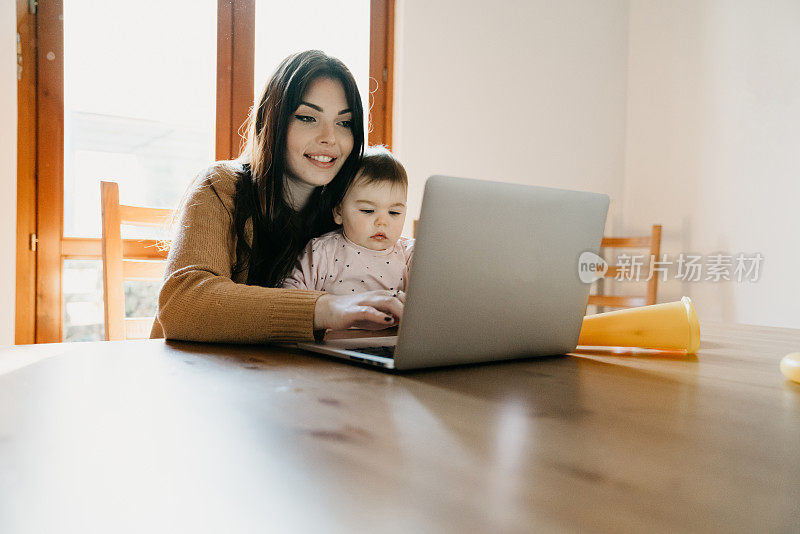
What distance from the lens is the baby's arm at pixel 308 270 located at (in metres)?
1.16

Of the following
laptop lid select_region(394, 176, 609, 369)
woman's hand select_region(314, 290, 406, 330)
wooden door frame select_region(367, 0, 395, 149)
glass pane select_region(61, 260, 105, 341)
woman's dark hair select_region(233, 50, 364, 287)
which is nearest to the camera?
laptop lid select_region(394, 176, 609, 369)

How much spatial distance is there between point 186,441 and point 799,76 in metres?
2.91

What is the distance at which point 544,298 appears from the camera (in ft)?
2.14

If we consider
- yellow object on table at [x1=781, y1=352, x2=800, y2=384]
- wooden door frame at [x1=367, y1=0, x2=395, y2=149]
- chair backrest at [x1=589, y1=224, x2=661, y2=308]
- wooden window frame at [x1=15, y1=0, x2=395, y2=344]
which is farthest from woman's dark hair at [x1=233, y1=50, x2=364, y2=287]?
chair backrest at [x1=589, y1=224, x2=661, y2=308]

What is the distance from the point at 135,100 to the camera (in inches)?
88.0

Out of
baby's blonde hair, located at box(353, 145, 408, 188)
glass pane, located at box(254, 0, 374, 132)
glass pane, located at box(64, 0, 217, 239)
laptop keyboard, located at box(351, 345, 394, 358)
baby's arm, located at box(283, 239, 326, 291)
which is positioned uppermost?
glass pane, located at box(254, 0, 374, 132)

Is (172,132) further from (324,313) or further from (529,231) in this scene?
(529,231)

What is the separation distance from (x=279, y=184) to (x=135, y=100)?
138cm

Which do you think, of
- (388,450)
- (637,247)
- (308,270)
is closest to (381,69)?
(637,247)

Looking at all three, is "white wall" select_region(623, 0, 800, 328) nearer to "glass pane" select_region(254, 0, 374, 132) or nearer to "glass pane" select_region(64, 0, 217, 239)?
"glass pane" select_region(254, 0, 374, 132)

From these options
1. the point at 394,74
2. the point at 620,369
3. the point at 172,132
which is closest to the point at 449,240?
the point at 620,369

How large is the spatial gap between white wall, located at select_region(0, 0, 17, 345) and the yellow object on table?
6.95ft

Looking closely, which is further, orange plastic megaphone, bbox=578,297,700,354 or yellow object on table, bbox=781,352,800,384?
orange plastic megaphone, bbox=578,297,700,354

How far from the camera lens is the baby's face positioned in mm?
1177
